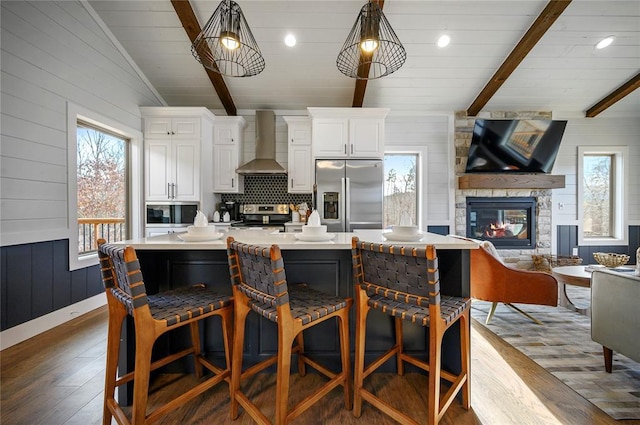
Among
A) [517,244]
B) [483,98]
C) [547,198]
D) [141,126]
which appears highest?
[483,98]

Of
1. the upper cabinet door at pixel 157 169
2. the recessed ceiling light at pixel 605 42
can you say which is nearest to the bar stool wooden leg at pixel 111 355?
the upper cabinet door at pixel 157 169

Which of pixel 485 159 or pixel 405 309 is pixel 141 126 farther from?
pixel 485 159

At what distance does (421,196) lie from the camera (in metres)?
4.64

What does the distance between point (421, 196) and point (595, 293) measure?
294cm

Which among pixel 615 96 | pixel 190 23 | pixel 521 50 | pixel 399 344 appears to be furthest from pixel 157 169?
pixel 615 96

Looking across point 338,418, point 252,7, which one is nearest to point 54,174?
point 252,7

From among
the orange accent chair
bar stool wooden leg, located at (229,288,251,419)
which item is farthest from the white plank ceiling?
bar stool wooden leg, located at (229,288,251,419)

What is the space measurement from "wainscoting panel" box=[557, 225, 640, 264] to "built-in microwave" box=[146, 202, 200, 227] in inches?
239

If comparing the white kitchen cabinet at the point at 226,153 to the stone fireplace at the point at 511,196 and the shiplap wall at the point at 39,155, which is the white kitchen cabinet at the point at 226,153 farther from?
the stone fireplace at the point at 511,196

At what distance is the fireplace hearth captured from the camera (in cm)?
464

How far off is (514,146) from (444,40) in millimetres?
2211

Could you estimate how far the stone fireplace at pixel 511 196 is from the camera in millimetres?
4625

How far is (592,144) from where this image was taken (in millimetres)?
4750

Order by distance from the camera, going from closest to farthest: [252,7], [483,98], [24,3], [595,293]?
[595,293] → [24,3] → [252,7] → [483,98]
